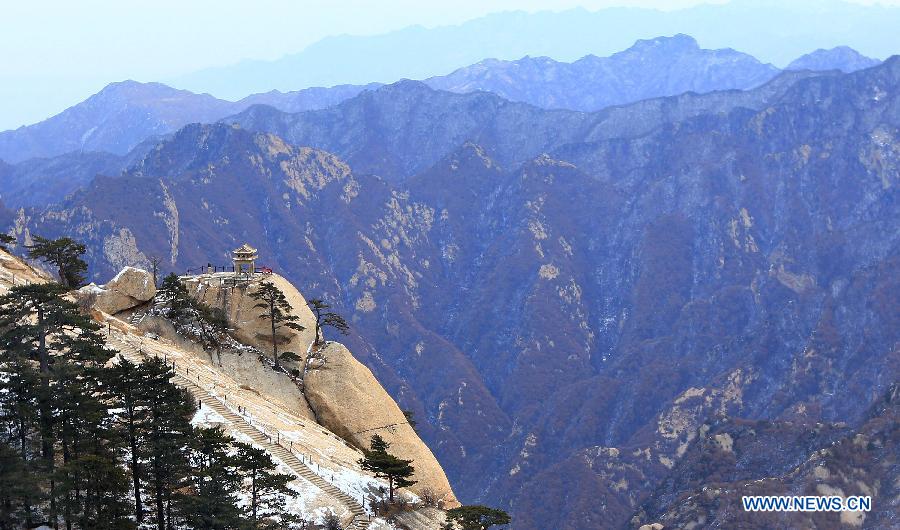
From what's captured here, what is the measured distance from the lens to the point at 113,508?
70500 millimetres

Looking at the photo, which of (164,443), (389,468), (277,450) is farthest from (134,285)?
(164,443)

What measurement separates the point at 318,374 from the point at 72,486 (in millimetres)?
45575

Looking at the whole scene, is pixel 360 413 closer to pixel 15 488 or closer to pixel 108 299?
pixel 108 299

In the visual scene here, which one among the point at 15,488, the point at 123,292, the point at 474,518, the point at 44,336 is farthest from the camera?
the point at 123,292

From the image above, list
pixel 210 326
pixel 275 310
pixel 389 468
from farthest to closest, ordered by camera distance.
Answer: pixel 210 326
pixel 275 310
pixel 389 468

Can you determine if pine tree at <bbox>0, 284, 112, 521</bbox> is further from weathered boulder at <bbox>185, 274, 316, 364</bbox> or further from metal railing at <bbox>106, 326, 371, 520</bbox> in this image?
weathered boulder at <bbox>185, 274, 316, 364</bbox>

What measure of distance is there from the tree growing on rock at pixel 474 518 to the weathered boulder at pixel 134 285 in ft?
171

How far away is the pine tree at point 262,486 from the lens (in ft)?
238

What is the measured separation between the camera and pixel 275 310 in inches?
4493

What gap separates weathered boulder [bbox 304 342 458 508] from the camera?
107812 mm

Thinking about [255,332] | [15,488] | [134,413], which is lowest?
[15,488]

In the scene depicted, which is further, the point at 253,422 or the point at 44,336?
the point at 253,422

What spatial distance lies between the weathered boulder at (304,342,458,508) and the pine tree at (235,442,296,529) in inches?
1134

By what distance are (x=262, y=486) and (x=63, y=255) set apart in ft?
171
